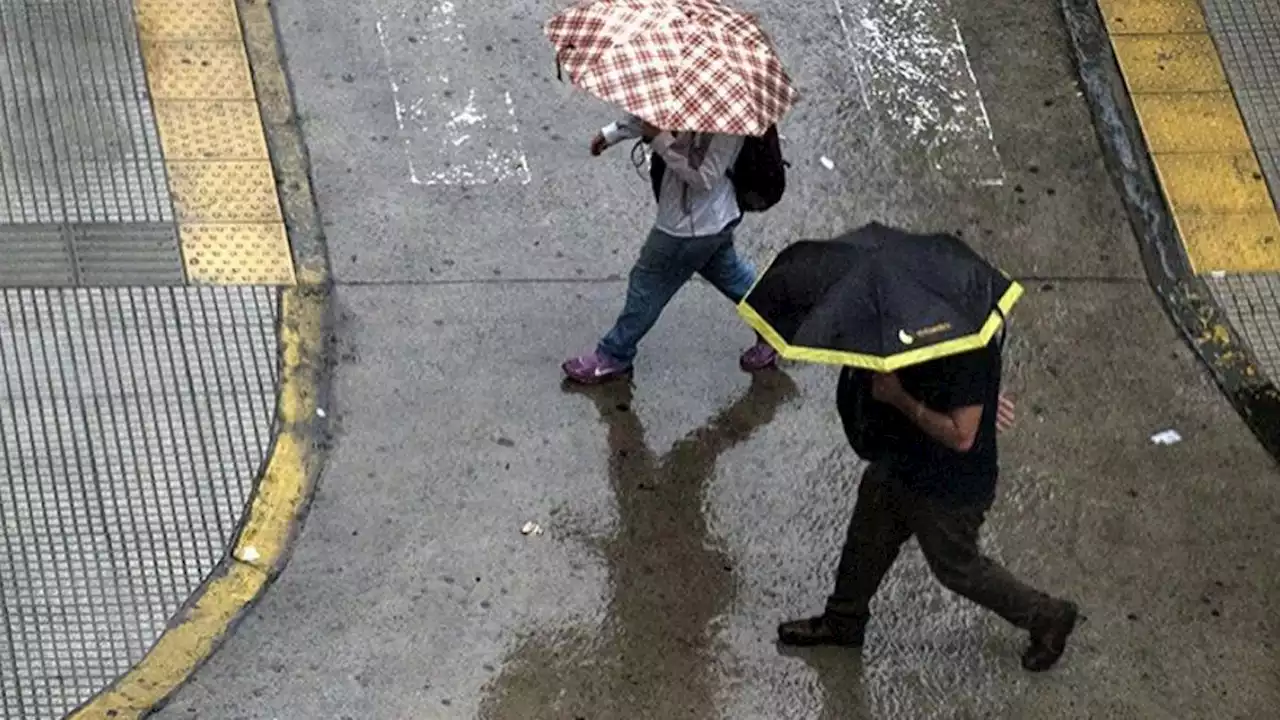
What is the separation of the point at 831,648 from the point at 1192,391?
186 centimetres

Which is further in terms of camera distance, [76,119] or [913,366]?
[76,119]

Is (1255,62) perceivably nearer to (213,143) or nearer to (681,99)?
(681,99)

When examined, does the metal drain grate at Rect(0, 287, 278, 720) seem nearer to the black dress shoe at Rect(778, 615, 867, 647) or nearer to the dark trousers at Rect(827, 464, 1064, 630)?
the black dress shoe at Rect(778, 615, 867, 647)

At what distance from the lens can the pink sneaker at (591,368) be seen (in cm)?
821

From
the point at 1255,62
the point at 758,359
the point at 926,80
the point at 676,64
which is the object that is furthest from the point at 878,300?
the point at 1255,62

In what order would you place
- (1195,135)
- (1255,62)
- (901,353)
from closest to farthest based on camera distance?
1. (901,353)
2. (1195,135)
3. (1255,62)

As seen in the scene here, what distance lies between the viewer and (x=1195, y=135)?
9398 mm

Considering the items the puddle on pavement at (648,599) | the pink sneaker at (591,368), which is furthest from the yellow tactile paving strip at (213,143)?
the puddle on pavement at (648,599)

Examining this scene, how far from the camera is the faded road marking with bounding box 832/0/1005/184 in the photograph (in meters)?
9.30

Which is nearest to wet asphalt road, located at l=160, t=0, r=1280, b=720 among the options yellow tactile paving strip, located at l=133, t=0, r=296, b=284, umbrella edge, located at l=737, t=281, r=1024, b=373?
yellow tactile paving strip, located at l=133, t=0, r=296, b=284

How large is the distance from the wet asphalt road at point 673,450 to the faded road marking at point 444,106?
1 centimetres

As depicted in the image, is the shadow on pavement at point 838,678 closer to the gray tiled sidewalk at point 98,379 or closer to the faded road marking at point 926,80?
the gray tiled sidewalk at point 98,379

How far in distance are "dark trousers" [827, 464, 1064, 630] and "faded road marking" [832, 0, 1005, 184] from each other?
2.41m

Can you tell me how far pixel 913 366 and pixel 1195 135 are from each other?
3.47 m
